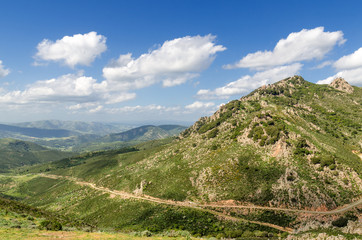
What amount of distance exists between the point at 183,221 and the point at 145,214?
77.5 feet

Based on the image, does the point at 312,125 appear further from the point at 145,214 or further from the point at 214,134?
the point at 145,214

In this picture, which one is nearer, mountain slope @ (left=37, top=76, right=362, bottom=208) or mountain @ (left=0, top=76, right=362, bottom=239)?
mountain @ (left=0, top=76, right=362, bottom=239)

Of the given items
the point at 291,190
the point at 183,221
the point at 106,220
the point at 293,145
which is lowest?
the point at 106,220

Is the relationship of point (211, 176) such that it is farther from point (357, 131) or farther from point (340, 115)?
point (340, 115)

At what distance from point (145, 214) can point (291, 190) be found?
7307cm

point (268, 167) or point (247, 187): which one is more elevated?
point (268, 167)

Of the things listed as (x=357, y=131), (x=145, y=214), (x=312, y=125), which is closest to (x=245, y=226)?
(x=145, y=214)

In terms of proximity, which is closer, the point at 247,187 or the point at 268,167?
the point at 247,187

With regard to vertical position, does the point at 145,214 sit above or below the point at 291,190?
below

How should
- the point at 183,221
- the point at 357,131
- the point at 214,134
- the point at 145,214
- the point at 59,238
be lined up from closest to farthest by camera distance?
the point at 59,238 → the point at 183,221 → the point at 145,214 → the point at 357,131 → the point at 214,134

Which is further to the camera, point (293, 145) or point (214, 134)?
point (214, 134)

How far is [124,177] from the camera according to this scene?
149250 mm

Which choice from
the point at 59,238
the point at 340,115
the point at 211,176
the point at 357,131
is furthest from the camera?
the point at 340,115

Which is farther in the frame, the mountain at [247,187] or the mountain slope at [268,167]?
the mountain slope at [268,167]
